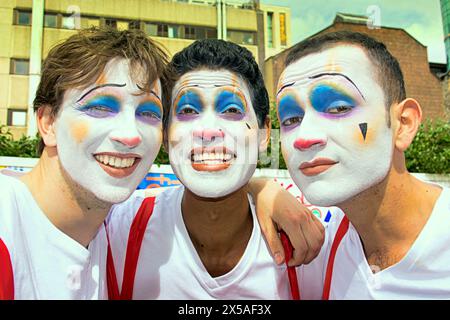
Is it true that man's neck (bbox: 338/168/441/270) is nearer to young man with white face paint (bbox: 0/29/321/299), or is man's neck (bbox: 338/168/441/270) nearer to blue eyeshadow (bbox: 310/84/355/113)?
blue eyeshadow (bbox: 310/84/355/113)

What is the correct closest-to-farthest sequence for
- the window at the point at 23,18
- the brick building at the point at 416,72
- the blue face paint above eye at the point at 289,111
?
the blue face paint above eye at the point at 289,111
the window at the point at 23,18
the brick building at the point at 416,72

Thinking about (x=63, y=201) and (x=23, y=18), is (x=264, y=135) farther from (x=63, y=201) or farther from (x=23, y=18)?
(x=23, y=18)

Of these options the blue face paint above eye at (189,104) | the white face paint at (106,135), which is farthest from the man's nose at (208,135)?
the white face paint at (106,135)

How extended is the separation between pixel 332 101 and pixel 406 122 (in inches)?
16.6

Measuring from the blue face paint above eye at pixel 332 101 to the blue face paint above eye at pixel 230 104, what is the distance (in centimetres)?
48

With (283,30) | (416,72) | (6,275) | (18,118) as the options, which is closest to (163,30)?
(283,30)

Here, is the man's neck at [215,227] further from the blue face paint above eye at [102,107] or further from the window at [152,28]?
the window at [152,28]

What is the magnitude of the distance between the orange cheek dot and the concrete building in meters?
8.78

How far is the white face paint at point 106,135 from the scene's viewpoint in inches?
76.3

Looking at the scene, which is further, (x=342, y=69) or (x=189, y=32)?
(x=189, y=32)

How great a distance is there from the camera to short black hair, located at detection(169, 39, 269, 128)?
233cm

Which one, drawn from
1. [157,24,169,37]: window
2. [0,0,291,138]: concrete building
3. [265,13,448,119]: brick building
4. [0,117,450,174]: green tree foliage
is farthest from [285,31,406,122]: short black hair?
[157,24,169,37]: window

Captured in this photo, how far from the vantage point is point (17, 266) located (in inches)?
69.4

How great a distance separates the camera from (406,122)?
6.66 ft
